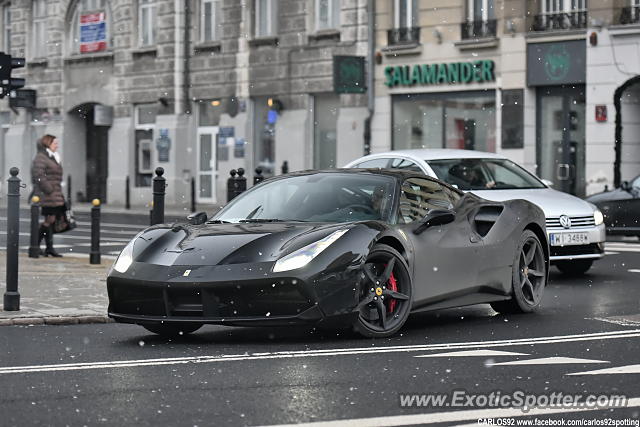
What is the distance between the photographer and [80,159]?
48.3 metres

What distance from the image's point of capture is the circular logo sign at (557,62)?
33.7m

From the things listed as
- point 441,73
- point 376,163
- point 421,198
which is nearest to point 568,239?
point 376,163

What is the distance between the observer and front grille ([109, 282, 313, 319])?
32.4 feet

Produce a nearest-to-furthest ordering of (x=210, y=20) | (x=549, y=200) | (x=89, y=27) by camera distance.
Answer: (x=549, y=200), (x=210, y=20), (x=89, y=27)

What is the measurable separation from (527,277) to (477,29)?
2377cm

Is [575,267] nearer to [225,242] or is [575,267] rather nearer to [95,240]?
[95,240]

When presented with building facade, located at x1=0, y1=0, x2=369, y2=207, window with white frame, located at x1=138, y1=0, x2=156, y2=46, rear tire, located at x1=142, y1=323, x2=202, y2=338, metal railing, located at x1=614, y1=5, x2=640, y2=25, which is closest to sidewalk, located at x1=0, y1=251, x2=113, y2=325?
rear tire, located at x1=142, y1=323, x2=202, y2=338

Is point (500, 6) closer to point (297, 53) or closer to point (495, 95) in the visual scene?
point (495, 95)

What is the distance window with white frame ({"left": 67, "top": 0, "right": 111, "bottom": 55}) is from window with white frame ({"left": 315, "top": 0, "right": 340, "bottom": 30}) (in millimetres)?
9689

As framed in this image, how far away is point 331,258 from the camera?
9.99 metres

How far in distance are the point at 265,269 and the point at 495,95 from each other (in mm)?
26201

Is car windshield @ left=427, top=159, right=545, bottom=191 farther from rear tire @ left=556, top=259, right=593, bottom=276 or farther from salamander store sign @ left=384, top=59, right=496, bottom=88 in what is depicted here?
salamander store sign @ left=384, top=59, right=496, bottom=88

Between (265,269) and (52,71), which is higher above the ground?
(52,71)

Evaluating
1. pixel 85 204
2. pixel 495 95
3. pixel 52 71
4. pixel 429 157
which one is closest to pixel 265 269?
pixel 429 157
